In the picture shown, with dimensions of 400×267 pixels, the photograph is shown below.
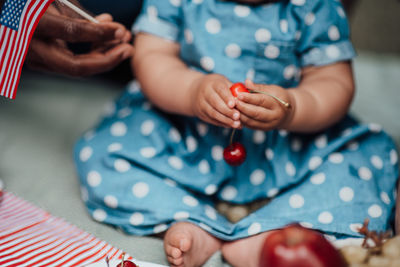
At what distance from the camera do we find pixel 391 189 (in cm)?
70

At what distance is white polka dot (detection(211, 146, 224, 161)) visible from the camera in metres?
0.73

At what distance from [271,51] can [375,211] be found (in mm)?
326

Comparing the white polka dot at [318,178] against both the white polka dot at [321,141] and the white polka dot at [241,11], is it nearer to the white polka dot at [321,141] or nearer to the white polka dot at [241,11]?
the white polka dot at [321,141]

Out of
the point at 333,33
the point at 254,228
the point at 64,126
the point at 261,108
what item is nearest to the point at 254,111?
the point at 261,108

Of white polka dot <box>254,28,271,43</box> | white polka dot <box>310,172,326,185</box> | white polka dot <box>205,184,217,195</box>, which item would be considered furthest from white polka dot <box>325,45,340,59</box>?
white polka dot <box>205,184,217,195</box>

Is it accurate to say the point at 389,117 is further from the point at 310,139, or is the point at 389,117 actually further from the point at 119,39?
the point at 119,39

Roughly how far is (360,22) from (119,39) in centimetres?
111

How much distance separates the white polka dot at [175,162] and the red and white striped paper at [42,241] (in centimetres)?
19

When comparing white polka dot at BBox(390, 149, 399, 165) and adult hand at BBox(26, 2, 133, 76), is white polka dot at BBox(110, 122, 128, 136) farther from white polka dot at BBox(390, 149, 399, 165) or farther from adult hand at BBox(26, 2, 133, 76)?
white polka dot at BBox(390, 149, 399, 165)

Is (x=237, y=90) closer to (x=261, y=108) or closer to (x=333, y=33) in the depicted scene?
(x=261, y=108)

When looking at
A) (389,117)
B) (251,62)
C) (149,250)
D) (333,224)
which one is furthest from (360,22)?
(149,250)

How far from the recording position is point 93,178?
69 cm

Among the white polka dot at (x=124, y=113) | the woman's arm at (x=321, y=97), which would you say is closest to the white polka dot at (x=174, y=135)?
the white polka dot at (x=124, y=113)

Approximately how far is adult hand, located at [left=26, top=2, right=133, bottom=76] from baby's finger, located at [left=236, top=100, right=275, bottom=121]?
0.26m
